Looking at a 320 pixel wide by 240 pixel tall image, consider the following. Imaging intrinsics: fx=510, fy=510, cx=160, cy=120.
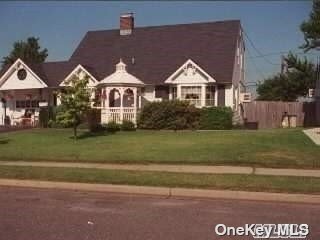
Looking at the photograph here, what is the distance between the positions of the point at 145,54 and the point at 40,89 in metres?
7.26

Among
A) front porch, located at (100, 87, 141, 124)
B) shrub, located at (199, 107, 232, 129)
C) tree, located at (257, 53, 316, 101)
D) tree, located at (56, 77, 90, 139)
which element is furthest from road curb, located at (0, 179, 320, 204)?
tree, located at (257, 53, 316, 101)

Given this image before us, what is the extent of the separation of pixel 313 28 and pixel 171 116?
8.30 meters

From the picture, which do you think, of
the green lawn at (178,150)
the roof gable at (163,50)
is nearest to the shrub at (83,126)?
the roof gable at (163,50)

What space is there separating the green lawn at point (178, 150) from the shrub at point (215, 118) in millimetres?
5482

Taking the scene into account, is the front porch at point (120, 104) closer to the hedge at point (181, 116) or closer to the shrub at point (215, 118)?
the hedge at point (181, 116)

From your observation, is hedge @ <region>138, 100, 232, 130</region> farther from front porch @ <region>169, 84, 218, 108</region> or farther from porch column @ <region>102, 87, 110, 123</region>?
front porch @ <region>169, 84, 218, 108</region>

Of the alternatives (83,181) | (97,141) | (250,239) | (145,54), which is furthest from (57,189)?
(145,54)

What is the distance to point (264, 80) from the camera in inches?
2371

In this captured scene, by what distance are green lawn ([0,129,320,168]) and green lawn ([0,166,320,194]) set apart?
2.20m

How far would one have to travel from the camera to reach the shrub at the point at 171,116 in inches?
1008

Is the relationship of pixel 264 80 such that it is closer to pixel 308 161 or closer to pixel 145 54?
pixel 145 54

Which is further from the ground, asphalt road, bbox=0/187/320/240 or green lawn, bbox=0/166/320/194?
green lawn, bbox=0/166/320/194

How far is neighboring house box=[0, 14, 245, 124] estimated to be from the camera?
29031mm

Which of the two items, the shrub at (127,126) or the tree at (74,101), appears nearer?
the tree at (74,101)
